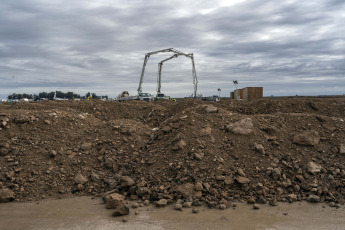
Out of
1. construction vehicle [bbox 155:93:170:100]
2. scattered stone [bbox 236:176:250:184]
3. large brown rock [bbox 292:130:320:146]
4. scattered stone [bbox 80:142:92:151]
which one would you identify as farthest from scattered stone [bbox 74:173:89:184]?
construction vehicle [bbox 155:93:170:100]

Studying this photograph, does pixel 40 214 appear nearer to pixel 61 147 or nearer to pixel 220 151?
pixel 61 147

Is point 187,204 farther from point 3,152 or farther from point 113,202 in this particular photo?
point 3,152

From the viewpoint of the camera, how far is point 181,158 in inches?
235

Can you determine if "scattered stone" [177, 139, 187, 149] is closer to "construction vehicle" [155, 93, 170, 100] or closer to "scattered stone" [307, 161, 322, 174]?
"scattered stone" [307, 161, 322, 174]

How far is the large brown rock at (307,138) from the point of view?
657cm

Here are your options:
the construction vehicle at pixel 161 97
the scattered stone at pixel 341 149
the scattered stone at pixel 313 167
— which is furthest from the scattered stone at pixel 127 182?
the construction vehicle at pixel 161 97

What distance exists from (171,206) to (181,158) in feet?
4.08

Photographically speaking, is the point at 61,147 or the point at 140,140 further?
the point at 140,140

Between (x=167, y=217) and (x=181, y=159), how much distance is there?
1581 millimetres

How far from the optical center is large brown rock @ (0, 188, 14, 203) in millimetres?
5145

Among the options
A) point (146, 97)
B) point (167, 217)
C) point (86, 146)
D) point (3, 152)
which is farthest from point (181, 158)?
point (146, 97)

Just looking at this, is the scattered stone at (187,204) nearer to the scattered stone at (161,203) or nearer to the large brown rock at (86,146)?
the scattered stone at (161,203)

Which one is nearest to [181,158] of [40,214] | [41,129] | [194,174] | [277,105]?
[194,174]

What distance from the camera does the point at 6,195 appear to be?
5.18 metres
